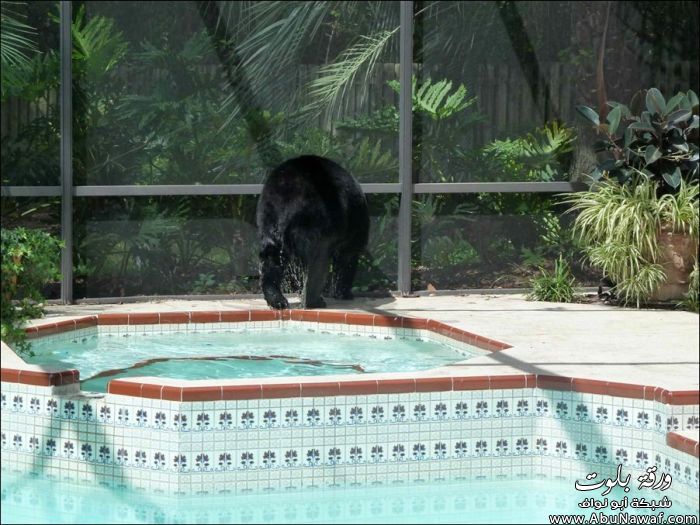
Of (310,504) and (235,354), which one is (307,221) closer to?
(235,354)

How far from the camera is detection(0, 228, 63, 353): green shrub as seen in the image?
21.5 ft

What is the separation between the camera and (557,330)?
769cm

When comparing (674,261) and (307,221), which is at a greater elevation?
(307,221)

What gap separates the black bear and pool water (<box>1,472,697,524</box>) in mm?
2879

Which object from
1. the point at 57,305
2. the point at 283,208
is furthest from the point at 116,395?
the point at 57,305

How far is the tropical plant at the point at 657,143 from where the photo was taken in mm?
8945

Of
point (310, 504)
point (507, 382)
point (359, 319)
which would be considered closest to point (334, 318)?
point (359, 319)

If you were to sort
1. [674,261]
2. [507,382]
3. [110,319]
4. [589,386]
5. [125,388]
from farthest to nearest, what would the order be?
[674,261], [110,319], [507,382], [589,386], [125,388]

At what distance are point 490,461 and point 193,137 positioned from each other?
4346mm

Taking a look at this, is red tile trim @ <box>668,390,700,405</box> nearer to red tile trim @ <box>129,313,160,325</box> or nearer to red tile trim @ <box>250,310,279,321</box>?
red tile trim @ <box>250,310,279,321</box>

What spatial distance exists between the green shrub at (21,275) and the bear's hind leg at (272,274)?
5.27 ft

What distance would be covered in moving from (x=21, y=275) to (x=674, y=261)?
447 cm

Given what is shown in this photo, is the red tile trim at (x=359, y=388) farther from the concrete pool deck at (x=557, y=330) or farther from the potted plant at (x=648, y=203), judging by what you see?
the potted plant at (x=648, y=203)

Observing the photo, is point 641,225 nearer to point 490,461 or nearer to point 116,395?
point 490,461
